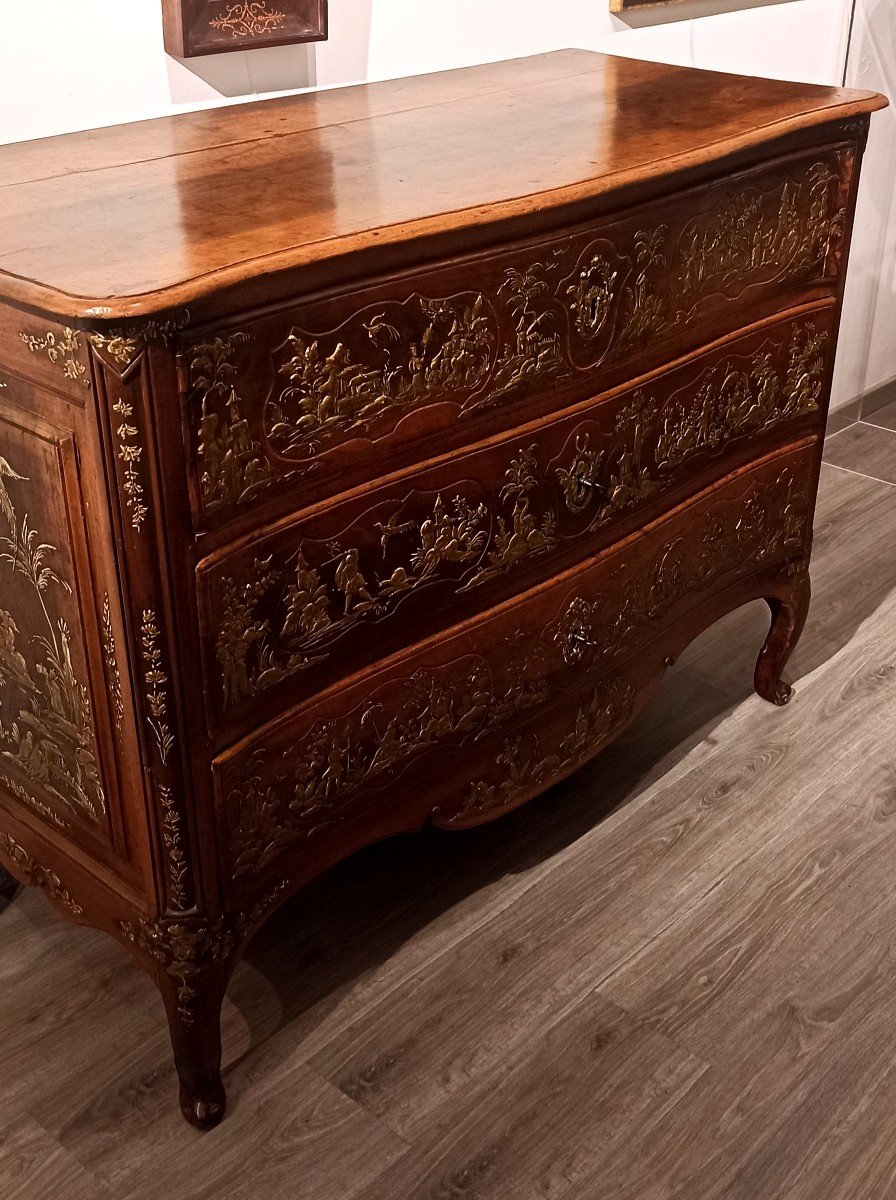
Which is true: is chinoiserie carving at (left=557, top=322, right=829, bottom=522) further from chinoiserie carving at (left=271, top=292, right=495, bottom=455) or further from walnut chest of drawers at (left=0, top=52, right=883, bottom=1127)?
chinoiserie carving at (left=271, top=292, right=495, bottom=455)

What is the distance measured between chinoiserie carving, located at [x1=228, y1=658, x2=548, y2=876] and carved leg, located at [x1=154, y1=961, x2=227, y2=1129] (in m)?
0.16

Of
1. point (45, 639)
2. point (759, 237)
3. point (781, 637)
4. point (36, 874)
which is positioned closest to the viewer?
point (45, 639)

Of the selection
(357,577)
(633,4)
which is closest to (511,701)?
(357,577)

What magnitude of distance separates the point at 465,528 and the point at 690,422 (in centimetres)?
51

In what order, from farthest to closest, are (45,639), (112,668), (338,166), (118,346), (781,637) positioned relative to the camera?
(781,637) < (338,166) < (45,639) < (112,668) < (118,346)

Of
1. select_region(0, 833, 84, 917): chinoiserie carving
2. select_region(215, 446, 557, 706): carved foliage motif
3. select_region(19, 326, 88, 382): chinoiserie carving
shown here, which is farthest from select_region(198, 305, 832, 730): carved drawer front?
select_region(0, 833, 84, 917): chinoiserie carving

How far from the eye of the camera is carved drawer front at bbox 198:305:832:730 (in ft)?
4.86

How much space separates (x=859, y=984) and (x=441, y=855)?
70cm

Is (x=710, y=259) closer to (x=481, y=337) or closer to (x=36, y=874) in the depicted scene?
(x=481, y=337)

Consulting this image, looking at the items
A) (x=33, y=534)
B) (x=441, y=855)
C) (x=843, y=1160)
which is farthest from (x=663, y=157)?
(x=843, y=1160)

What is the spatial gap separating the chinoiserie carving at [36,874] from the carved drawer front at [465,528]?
0.46 metres

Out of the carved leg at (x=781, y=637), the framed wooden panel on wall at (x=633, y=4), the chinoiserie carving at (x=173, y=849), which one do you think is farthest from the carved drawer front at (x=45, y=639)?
the framed wooden panel on wall at (x=633, y=4)

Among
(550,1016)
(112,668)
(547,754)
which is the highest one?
(112,668)

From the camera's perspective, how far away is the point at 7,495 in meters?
1.48
